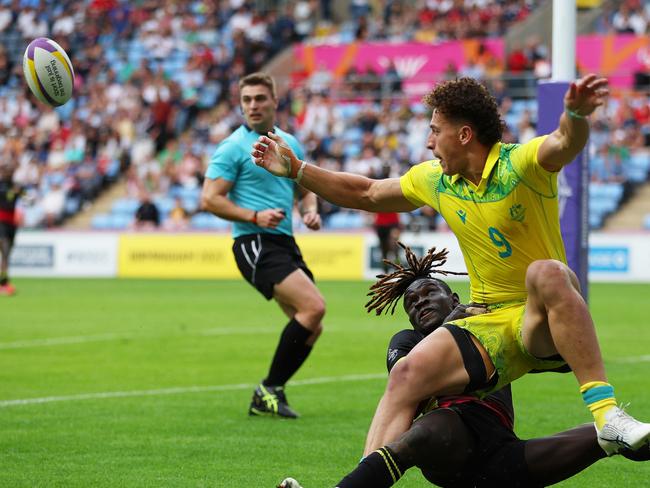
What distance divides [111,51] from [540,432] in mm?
31237

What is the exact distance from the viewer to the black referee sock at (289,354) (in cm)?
954

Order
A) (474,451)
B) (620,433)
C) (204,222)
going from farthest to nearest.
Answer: (204,222), (474,451), (620,433)

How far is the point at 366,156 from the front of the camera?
93.4ft

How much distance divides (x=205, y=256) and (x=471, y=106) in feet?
74.1

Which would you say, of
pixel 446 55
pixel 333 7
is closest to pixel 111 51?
pixel 333 7

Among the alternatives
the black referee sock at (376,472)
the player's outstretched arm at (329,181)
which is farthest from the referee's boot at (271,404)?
the black referee sock at (376,472)

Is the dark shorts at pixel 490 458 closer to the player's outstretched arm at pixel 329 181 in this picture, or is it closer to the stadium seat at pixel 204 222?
the player's outstretched arm at pixel 329 181

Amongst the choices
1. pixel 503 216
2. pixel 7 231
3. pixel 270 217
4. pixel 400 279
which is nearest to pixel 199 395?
pixel 270 217

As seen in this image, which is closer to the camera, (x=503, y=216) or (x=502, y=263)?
(x=503, y=216)

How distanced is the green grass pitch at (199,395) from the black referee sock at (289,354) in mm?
364

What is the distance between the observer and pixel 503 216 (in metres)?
5.72

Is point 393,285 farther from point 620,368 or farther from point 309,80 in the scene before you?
point 309,80

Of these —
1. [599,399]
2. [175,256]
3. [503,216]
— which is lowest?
[175,256]

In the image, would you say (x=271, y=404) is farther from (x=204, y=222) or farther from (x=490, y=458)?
(x=204, y=222)
